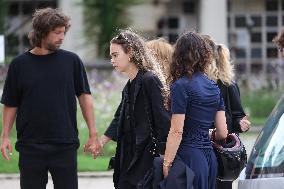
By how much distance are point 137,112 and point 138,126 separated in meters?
0.10

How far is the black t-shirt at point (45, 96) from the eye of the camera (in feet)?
20.9

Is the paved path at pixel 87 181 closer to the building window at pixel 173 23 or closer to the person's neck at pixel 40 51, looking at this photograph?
the person's neck at pixel 40 51

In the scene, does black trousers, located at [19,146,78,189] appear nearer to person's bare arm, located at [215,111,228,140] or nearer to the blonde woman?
person's bare arm, located at [215,111,228,140]

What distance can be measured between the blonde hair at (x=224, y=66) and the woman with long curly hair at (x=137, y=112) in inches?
40.0

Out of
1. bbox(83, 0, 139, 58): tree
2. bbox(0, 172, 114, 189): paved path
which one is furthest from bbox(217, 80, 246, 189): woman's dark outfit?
bbox(83, 0, 139, 58): tree

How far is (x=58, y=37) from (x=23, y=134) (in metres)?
0.76

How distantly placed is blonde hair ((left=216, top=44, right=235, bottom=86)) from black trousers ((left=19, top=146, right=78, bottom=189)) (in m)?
1.55

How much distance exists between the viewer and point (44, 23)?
21.1 feet

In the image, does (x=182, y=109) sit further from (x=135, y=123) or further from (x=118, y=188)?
(x=118, y=188)

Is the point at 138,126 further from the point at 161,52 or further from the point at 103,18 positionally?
the point at 103,18

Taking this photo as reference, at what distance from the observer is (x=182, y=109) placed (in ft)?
18.5

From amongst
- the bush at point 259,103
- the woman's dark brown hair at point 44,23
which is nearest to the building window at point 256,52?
the bush at point 259,103

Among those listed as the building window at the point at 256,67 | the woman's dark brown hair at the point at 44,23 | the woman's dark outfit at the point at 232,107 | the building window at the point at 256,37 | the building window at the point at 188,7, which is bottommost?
the building window at the point at 256,67

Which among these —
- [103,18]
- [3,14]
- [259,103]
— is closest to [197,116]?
[259,103]
